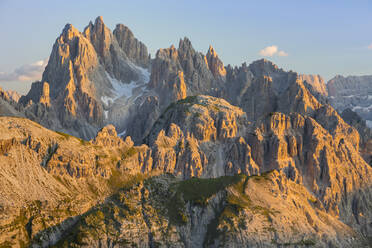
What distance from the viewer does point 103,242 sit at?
428ft

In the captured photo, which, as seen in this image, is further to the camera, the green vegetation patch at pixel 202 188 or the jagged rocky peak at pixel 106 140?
the jagged rocky peak at pixel 106 140

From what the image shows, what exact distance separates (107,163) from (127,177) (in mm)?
8935

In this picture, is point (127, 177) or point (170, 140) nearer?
point (127, 177)

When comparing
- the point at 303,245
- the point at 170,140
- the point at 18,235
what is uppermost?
the point at 170,140

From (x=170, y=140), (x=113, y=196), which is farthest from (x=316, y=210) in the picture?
(x=113, y=196)

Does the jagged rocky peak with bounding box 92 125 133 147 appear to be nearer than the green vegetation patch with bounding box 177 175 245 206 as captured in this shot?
No

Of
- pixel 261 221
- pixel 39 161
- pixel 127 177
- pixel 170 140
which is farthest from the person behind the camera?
pixel 170 140

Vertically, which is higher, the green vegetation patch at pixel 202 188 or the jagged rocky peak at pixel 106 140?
the jagged rocky peak at pixel 106 140

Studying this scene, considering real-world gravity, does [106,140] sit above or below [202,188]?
above

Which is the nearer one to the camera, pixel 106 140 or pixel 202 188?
pixel 202 188

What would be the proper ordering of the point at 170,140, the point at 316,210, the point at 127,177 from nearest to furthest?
the point at 127,177, the point at 316,210, the point at 170,140

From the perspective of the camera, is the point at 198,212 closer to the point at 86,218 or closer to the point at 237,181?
the point at 237,181

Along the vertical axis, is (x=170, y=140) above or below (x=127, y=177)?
above

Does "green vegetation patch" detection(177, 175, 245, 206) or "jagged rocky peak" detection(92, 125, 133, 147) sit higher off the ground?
"jagged rocky peak" detection(92, 125, 133, 147)
